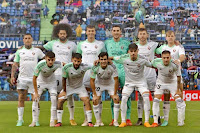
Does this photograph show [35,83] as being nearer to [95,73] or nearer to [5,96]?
[95,73]

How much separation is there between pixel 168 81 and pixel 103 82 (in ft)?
4.60

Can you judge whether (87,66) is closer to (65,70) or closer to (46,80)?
(65,70)

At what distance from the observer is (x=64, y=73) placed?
9898 mm

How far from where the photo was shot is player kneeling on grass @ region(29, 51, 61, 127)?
975 cm

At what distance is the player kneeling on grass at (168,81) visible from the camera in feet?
32.3

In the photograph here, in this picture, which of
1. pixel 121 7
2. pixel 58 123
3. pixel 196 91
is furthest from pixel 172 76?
pixel 121 7

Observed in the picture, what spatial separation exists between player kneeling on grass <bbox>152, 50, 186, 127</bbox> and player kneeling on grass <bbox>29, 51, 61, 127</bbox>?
2.13 metres

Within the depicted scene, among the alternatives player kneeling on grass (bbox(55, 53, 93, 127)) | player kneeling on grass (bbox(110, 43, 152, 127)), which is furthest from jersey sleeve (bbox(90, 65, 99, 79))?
player kneeling on grass (bbox(110, 43, 152, 127))

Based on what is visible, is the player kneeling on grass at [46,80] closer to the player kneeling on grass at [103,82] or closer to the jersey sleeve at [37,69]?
the jersey sleeve at [37,69]

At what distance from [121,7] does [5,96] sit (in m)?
13.5

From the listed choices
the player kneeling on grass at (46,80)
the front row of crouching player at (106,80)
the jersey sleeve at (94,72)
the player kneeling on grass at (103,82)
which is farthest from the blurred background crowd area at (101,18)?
the jersey sleeve at (94,72)

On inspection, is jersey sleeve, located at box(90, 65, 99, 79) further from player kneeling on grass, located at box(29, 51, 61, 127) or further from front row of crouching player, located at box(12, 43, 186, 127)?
player kneeling on grass, located at box(29, 51, 61, 127)

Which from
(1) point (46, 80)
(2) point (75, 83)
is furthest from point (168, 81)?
(1) point (46, 80)

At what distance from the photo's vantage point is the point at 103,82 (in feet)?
33.0
